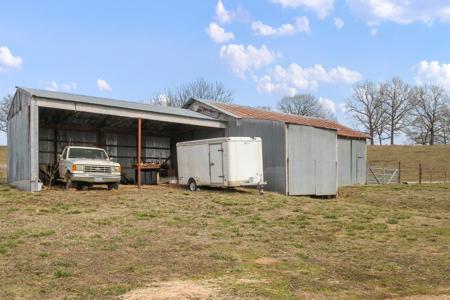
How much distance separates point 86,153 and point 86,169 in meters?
1.47

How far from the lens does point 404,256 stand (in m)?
8.80

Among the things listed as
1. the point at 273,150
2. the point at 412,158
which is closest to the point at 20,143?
the point at 273,150

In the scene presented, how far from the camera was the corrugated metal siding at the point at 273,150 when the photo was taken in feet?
66.8

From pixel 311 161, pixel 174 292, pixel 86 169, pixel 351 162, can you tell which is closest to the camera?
pixel 174 292

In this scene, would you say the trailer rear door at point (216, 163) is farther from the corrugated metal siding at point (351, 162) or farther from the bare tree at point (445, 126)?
the bare tree at point (445, 126)

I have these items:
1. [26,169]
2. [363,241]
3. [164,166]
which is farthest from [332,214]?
[164,166]

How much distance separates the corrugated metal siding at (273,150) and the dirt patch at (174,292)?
1398 centimetres

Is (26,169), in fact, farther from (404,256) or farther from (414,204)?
(414,204)

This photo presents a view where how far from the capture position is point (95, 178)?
18.0 meters

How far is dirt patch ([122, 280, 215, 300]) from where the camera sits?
5.99 metres

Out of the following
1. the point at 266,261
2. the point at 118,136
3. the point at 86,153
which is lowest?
the point at 266,261

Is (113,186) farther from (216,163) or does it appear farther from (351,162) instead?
(351,162)

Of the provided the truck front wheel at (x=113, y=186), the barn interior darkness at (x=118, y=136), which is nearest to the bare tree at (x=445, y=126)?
the barn interior darkness at (x=118, y=136)

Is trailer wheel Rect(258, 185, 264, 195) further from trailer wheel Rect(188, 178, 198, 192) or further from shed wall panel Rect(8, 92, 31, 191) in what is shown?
shed wall panel Rect(8, 92, 31, 191)
